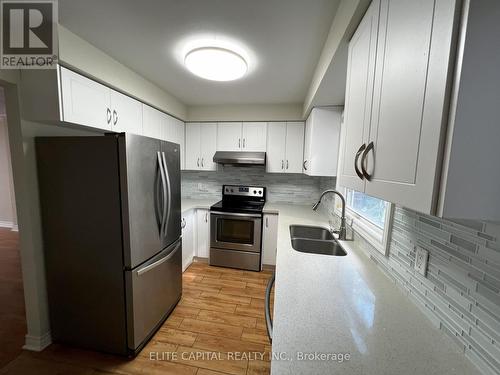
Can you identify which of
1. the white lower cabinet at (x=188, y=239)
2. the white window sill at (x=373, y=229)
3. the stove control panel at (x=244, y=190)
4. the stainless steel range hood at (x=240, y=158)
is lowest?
the white lower cabinet at (x=188, y=239)

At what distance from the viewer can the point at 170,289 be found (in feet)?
6.36

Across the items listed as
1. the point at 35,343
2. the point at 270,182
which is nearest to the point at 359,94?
the point at 270,182

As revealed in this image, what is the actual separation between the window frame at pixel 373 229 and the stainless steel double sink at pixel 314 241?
21 centimetres

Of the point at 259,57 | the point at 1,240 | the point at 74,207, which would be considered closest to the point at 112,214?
the point at 74,207

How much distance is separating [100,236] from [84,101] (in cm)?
102

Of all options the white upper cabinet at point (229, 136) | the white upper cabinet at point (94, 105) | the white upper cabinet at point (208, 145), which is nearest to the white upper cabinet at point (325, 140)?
the white upper cabinet at point (229, 136)

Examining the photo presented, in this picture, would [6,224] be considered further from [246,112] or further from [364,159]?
[364,159]

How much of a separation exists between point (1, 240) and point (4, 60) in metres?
4.02

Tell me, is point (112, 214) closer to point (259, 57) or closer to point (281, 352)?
point (281, 352)

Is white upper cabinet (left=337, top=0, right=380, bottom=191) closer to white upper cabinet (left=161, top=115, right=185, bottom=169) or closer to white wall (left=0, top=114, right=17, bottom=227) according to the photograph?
white upper cabinet (left=161, top=115, right=185, bottom=169)

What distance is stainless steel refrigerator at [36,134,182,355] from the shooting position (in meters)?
1.41

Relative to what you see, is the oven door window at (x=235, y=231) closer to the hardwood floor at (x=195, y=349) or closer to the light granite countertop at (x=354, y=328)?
the hardwood floor at (x=195, y=349)

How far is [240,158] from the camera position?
2.85 meters

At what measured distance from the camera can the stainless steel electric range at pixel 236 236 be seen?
274cm
